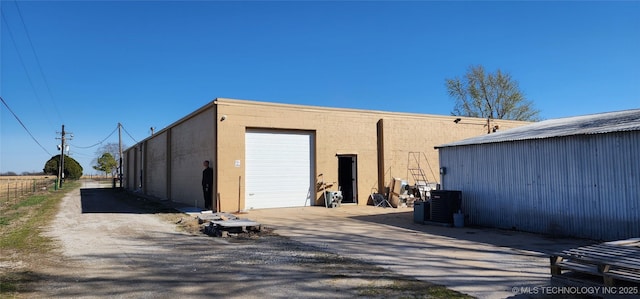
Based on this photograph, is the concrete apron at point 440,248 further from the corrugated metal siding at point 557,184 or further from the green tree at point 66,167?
the green tree at point 66,167

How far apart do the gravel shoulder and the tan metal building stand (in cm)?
614

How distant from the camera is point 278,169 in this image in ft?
58.6

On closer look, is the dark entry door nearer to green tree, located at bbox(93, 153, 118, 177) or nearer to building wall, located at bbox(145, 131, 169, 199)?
building wall, located at bbox(145, 131, 169, 199)

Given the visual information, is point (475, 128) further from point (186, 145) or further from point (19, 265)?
point (19, 265)

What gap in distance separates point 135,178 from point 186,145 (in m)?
20.8

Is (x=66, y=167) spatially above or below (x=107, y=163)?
below

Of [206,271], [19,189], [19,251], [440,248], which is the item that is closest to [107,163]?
[19,189]

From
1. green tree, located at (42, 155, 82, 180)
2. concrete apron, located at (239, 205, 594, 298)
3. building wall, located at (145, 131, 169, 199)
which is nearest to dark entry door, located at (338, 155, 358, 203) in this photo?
concrete apron, located at (239, 205, 594, 298)

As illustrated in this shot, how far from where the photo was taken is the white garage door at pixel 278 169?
17.2 meters

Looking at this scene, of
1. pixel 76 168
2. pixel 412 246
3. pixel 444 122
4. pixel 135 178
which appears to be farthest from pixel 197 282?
pixel 76 168

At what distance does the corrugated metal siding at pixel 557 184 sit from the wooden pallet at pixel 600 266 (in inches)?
164

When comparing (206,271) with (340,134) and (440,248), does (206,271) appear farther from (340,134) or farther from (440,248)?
(340,134)

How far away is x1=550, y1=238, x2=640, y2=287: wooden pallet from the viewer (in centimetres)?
458

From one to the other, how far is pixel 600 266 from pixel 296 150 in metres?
14.4
